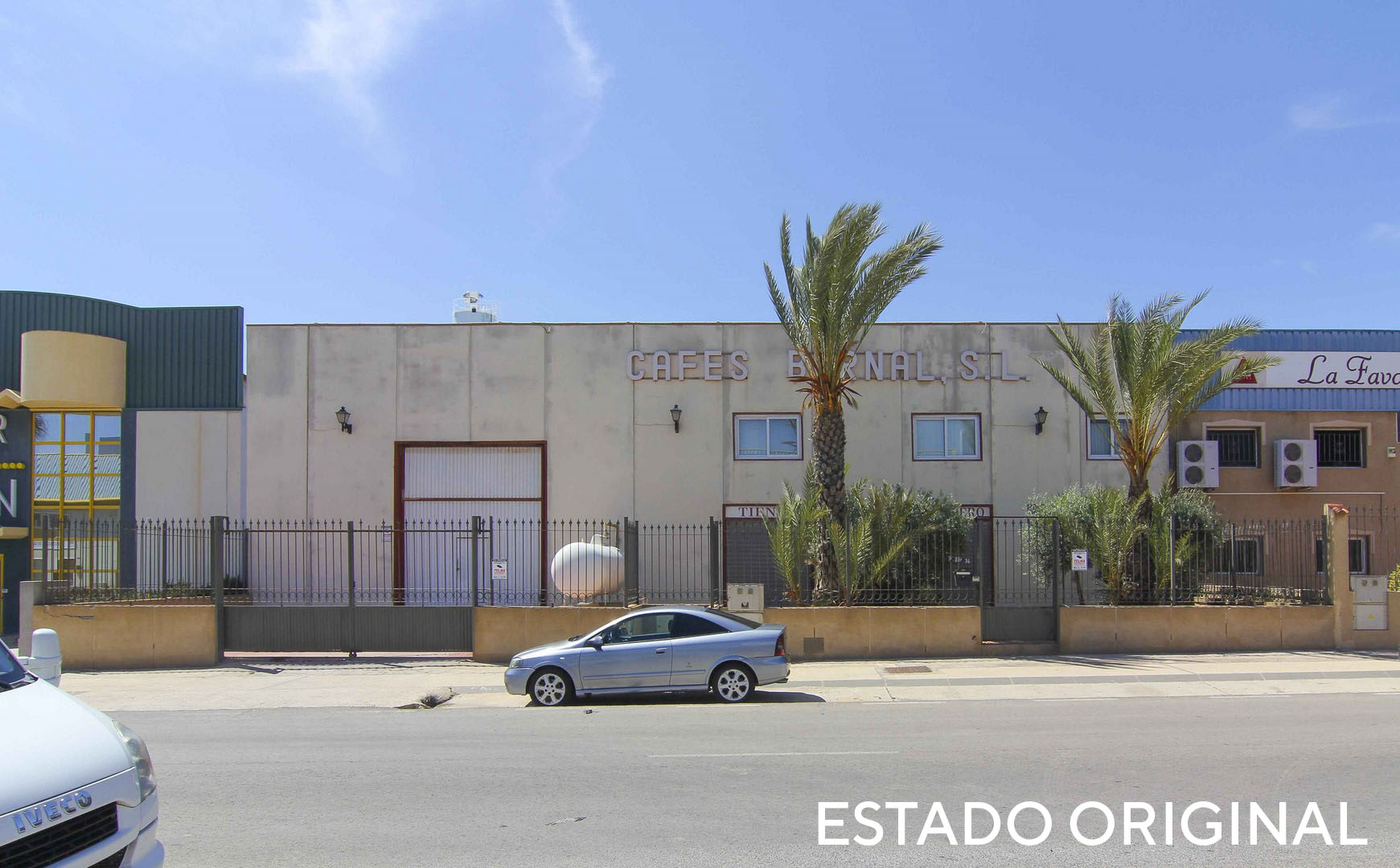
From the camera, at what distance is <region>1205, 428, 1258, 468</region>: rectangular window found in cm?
2322

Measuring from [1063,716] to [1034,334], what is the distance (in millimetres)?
12845

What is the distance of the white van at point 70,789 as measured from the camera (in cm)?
396

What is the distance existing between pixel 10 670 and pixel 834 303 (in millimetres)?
12880

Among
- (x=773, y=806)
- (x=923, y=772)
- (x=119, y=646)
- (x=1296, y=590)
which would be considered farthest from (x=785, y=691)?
(x=119, y=646)

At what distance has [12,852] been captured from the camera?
388 centimetres

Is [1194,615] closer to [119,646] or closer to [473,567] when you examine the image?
[473,567]

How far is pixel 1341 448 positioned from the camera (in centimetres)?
2358

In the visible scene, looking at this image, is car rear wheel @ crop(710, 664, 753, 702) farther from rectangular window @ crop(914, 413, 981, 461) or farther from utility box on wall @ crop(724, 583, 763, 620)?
rectangular window @ crop(914, 413, 981, 461)

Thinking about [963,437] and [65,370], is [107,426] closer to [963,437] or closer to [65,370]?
[65,370]

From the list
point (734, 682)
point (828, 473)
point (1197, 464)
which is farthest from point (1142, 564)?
point (734, 682)

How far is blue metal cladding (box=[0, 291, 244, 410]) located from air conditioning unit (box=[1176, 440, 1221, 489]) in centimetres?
2098

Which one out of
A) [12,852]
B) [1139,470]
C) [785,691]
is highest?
[1139,470]

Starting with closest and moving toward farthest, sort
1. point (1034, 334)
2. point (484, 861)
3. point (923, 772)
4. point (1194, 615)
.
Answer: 1. point (484, 861)
2. point (923, 772)
3. point (1194, 615)
4. point (1034, 334)

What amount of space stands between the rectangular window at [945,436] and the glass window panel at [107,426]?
58.4 ft
